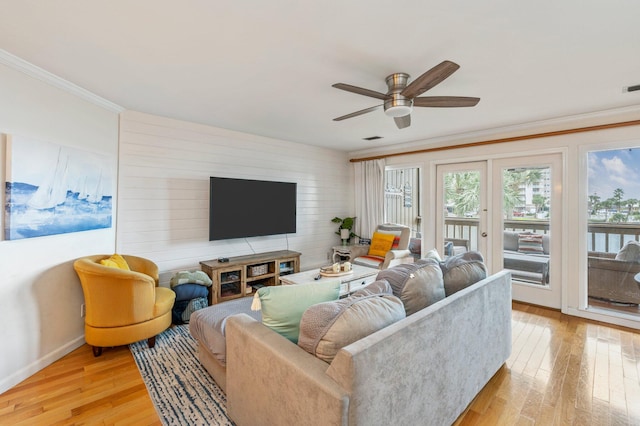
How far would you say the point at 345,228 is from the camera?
5.64 m

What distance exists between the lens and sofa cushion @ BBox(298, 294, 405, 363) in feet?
4.21

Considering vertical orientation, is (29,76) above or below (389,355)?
above

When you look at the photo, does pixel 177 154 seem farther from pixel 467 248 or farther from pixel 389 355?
pixel 467 248

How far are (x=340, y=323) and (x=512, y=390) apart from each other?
1.74m

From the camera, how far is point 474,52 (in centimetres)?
204

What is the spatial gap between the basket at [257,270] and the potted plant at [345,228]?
1.85m

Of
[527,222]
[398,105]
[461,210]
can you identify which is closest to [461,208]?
[461,210]

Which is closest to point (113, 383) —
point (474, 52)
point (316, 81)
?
point (316, 81)

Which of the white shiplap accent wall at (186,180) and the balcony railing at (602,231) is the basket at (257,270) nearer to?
the white shiplap accent wall at (186,180)

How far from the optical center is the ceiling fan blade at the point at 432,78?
176 centimetres

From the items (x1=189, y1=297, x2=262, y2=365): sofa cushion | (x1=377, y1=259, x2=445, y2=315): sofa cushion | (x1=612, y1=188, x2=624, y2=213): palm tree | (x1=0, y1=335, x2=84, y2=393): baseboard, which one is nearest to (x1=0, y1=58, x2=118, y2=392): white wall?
(x1=0, y1=335, x2=84, y2=393): baseboard

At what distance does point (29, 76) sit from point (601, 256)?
19.5 feet

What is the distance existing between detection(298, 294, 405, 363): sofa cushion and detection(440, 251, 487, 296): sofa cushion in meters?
0.80

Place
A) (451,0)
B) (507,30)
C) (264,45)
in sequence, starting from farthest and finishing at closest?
1. (264,45)
2. (507,30)
3. (451,0)
